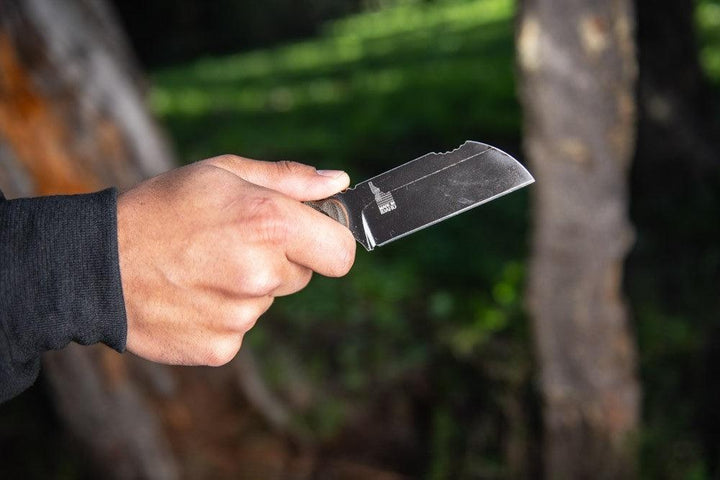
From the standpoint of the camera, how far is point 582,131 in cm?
274

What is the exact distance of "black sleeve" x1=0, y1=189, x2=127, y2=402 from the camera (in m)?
1.50

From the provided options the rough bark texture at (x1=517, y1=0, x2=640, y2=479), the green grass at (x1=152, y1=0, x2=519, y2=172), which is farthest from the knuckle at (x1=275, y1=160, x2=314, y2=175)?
the green grass at (x1=152, y1=0, x2=519, y2=172)

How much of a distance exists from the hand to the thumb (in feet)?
0.17

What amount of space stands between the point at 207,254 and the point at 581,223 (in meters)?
1.79

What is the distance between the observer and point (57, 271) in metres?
1.51

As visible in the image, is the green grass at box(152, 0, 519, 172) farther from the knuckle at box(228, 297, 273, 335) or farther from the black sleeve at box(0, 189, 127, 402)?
the black sleeve at box(0, 189, 127, 402)

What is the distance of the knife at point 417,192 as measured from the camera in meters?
1.82

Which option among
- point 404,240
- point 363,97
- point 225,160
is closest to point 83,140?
point 225,160

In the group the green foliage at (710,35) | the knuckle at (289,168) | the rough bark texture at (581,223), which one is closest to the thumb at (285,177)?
the knuckle at (289,168)

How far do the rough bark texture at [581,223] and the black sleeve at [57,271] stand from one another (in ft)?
5.65

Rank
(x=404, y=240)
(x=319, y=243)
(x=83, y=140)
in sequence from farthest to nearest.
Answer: (x=404, y=240) → (x=83, y=140) → (x=319, y=243)

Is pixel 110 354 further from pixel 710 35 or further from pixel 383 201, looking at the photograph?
pixel 710 35

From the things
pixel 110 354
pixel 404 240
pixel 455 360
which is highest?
pixel 110 354

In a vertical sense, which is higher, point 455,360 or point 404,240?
point 455,360
